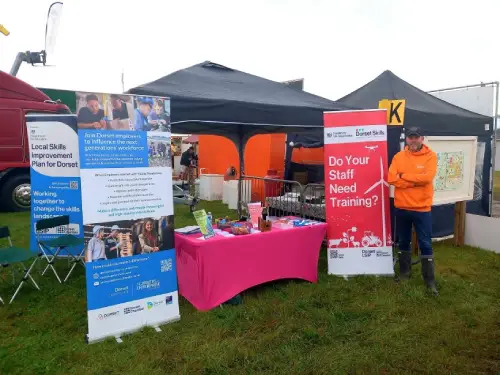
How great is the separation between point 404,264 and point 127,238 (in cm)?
295

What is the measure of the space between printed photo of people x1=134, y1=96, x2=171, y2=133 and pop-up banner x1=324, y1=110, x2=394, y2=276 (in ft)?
6.28

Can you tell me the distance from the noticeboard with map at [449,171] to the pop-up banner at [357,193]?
1.50m

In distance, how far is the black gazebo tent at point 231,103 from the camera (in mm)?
3660

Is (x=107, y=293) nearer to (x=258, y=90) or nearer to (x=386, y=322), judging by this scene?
(x=386, y=322)

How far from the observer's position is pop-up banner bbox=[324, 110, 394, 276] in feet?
13.5

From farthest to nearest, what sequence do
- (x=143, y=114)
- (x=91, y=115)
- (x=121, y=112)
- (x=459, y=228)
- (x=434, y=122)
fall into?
(x=434, y=122) < (x=459, y=228) < (x=143, y=114) < (x=121, y=112) < (x=91, y=115)

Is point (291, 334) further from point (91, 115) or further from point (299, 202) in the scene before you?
point (299, 202)

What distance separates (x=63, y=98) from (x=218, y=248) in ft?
32.1

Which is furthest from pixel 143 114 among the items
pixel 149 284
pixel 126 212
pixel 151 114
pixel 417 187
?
pixel 417 187

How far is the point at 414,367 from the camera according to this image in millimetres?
2553

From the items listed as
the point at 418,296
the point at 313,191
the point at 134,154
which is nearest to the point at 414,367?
the point at 418,296

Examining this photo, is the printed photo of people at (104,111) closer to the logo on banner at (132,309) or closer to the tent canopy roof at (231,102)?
the tent canopy roof at (231,102)

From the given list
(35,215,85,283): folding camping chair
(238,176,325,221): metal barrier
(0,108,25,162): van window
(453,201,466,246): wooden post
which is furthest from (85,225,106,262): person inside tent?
(0,108,25,162): van window

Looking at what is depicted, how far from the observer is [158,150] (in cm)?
303
